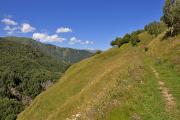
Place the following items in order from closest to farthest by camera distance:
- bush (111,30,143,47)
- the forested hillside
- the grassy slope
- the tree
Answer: the grassy slope, the forested hillside, the tree, bush (111,30,143,47)

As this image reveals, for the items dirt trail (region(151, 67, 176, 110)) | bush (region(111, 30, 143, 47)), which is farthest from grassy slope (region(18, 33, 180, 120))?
bush (region(111, 30, 143, 47))

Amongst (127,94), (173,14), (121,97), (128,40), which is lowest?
(121,97)

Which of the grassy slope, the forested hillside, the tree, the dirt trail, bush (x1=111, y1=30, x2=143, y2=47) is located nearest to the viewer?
the grassy slope

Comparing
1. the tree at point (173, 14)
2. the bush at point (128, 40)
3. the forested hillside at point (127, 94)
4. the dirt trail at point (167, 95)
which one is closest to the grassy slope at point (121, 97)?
the forested hillside at point (127, 94)

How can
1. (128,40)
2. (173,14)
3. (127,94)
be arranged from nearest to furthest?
1. (127,94)
2. (173,14)
3. (128,40)

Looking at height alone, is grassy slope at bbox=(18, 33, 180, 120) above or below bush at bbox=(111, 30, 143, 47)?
below

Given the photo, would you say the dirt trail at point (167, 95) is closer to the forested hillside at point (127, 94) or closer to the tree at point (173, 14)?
the forested hillside at point (127, 94)

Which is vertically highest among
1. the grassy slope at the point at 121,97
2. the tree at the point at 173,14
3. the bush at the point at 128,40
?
the tree at the point at 173,14

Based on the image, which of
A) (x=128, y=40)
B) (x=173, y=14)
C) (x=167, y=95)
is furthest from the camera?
(x=128, y=40)

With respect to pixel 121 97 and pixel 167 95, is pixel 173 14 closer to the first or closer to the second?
pixel 167 95

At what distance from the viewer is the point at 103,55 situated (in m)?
70.6

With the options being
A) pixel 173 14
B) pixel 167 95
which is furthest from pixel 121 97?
pixel 173 14

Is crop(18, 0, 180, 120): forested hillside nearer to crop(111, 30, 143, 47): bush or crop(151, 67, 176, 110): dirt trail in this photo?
crop(151, 67, 176, 110): dirt trail

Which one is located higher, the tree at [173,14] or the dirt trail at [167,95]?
the tree at [173,14]
